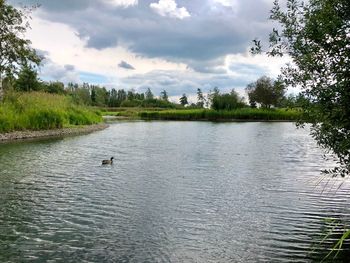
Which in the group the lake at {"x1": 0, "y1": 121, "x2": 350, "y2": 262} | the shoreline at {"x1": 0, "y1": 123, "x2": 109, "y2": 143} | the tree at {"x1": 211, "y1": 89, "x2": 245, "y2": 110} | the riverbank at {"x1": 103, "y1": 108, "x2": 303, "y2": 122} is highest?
the tree at {"x1": 211, "y1": 89, "x2": 245, "y2": 110}

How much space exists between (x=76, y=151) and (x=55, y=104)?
68.0 ft

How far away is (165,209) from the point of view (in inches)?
531

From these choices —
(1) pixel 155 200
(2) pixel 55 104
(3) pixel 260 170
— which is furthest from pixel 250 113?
(1) pixel 155 200

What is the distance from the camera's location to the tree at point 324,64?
9.48 meters

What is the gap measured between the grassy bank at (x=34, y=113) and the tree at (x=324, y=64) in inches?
1208

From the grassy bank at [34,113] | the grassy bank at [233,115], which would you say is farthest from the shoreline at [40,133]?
the grassy bank at [233,115]

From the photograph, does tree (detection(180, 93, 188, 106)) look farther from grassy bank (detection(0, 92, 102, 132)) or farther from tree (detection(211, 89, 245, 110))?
grassy bank (detection(0, 92, 102, 132))

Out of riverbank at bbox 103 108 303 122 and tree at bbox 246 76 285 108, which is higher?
tree at bbox 246 76 285 108

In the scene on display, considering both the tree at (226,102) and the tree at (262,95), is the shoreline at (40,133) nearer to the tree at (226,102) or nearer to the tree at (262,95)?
the tree at (226,102)

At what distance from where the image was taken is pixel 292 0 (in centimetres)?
1148

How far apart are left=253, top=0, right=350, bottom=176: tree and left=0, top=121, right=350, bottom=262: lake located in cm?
269

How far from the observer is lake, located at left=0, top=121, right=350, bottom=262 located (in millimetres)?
9781

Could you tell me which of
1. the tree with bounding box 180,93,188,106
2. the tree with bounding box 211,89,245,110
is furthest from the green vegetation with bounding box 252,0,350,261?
the tree with bounding box 180,93,188,106

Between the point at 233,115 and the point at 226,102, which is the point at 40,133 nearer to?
the point at 233,115
